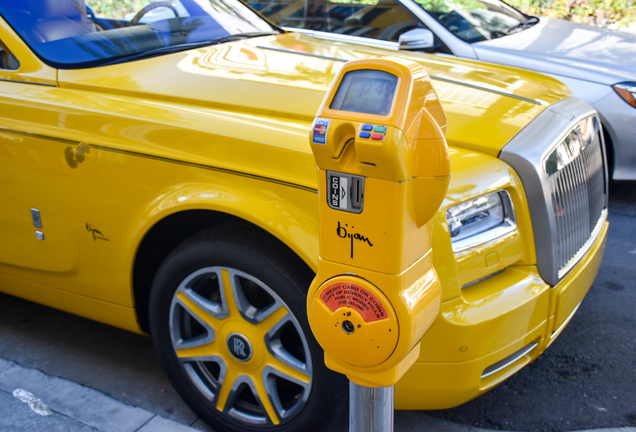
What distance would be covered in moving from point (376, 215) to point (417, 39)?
3497 millimetres

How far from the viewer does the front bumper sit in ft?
5.85

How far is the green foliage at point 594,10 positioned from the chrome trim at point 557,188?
9253 mm

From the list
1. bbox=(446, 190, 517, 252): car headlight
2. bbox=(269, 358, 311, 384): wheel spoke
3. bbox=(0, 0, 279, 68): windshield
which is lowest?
bbox=(269, 358, 311, 384): wheel spoke

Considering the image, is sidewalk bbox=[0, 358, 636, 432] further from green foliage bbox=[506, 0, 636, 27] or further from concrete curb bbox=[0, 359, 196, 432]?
green foliage bbox=[506, 0, 636, 27]

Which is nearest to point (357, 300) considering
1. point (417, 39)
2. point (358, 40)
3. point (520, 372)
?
point (520, 372)

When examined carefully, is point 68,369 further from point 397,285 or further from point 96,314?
point 397,285

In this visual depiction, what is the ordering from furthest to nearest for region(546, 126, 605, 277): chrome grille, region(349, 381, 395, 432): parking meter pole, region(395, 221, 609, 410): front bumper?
1. region(546, 126, 605, 277): chrome grille
2. region(395, 221, 609, 410): front bumper
3. region(349, 381, 395, 432): parking meter pole

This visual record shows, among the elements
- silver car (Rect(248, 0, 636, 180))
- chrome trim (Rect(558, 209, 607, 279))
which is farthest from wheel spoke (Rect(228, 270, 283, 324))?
silver car (Rect(248, 0, 636, 180))

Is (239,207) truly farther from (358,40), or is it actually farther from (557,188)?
(358,40)

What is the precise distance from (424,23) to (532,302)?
3259 millimetres

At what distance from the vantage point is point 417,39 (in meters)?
4.39

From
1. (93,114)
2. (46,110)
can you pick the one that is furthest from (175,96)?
(46,110)

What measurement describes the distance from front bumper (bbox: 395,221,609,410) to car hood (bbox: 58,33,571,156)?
1.50 feet
